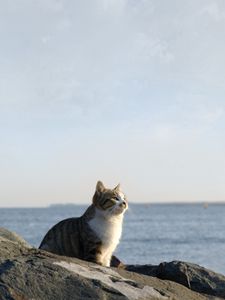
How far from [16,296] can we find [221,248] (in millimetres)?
38881

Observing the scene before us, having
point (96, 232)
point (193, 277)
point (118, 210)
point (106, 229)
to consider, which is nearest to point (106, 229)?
point (106, 229)

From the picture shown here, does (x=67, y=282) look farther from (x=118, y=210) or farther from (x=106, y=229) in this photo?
(x=118, y=210)

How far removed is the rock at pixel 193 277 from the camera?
889 centimetres

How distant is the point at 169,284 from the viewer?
813 cm

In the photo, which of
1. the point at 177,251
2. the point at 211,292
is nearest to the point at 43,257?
the point at 211,292

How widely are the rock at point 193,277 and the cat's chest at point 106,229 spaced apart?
88 centimetres

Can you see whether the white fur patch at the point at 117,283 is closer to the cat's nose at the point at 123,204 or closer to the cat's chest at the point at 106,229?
the cat's chest at the point at 106,229

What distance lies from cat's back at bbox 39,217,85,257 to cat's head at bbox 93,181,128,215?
426 mm

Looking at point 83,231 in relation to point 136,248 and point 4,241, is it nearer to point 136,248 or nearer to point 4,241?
point 4,241

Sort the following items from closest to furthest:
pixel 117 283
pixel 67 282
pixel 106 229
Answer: pixel 67 282 < pixel 117 283 < pixel 106 229

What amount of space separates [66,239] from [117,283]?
7.45 ft

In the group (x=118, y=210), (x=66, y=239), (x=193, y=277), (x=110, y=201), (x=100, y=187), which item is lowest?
(x=193, y=277)

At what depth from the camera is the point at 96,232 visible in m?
9.15

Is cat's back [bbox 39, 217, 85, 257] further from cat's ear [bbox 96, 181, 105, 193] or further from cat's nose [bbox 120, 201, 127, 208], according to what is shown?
cat's nose [bbox 120, 201, 127, 208]
